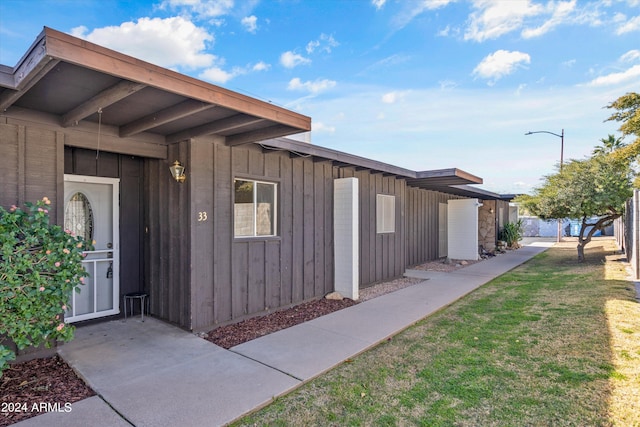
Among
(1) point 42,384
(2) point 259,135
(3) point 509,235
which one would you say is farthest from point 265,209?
(3) point 509,235

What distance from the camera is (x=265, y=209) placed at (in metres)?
5.35

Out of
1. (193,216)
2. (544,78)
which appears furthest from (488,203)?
(193,216)

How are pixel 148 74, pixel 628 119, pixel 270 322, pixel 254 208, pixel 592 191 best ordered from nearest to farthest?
pixel 148 74 → pixel 270 322 → pixel 254 208 → pixel 592 191 → pixel 628 119

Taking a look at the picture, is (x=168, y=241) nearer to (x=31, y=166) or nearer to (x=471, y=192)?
(x=31, y=166)

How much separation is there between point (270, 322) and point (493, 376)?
9.55 ft

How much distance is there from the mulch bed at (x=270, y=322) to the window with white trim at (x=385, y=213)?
2383 millimetres

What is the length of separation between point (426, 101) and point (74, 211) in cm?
1120

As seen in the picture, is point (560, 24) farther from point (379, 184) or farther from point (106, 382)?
point (106, 382)

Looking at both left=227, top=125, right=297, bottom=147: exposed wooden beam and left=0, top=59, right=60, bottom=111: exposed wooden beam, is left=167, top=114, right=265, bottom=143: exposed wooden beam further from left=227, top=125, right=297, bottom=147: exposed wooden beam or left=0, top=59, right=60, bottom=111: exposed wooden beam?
left=0, top=59, right=60, bottom=111: exposed wooden beam

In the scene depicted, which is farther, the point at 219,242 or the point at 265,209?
the point at 265,209

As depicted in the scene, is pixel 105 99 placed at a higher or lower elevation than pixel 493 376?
higher

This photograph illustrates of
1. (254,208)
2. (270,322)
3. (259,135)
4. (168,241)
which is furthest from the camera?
(254,208)

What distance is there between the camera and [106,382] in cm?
302

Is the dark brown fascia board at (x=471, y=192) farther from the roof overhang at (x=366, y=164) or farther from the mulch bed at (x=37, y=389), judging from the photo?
the mulch bed at (x=37, y=389)
